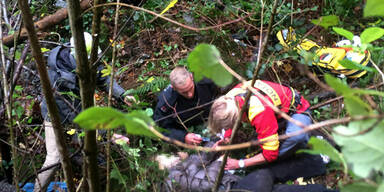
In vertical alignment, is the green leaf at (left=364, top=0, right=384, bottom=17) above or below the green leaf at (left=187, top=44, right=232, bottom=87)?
above

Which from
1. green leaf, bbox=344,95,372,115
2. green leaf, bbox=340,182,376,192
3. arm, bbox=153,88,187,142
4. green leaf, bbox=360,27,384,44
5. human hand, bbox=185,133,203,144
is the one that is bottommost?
human hand, bbox=185,133,203,144

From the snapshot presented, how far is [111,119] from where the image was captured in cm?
50

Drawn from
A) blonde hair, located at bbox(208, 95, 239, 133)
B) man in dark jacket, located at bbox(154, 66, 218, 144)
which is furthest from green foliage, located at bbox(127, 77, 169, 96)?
blonde hair, located at bbox(208, 95, 239, 133)

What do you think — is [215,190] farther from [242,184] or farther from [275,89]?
[275,89]

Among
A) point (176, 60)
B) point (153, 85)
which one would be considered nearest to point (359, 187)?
point (153, 85)

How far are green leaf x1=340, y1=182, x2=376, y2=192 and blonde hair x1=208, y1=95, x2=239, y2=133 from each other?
6.36 feet

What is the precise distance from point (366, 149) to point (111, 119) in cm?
37

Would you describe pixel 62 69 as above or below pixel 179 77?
above

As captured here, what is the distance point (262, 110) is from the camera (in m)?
2.49

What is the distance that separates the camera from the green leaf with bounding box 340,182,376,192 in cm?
46

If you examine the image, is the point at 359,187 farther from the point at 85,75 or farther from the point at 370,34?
the point at 85,75

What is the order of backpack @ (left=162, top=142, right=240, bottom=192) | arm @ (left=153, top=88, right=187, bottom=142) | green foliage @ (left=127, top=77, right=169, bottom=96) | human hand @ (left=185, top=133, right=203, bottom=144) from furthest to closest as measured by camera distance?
green foliage @ (left=127, top=77, right=169, bottom=96), arm @ (left=153, top=88, right=187, bottom=142), human hand @ (left=185, top=133, right=203, bottom=144), backpack @ (left=162, top=142, right=240, bottom=192)

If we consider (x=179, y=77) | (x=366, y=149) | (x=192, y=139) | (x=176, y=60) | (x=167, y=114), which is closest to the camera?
(x=366, y=149)

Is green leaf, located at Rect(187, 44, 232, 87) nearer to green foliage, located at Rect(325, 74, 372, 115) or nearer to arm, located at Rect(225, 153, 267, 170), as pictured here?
green foliage, located at Rect(325, 74, 372, 115)
